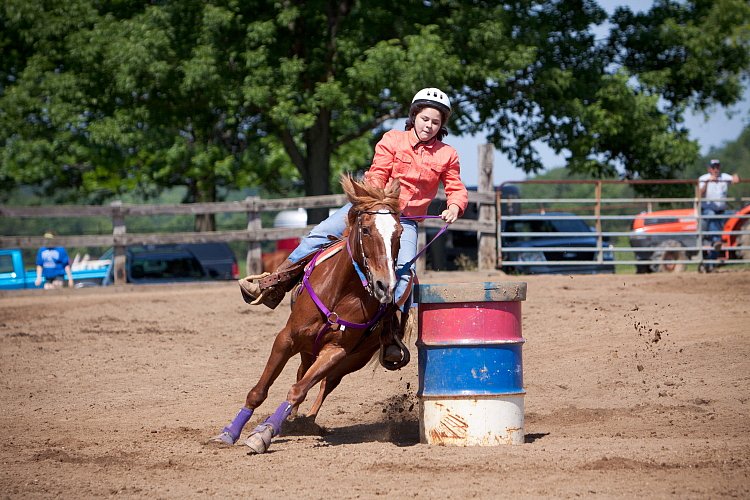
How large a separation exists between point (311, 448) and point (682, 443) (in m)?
2.50

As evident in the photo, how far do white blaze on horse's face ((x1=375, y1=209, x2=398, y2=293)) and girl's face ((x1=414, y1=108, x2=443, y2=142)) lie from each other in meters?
0.97

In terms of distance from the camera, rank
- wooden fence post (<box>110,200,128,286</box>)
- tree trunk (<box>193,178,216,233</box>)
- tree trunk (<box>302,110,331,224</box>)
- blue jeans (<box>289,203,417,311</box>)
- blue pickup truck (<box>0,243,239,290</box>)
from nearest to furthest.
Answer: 1. blue jeans (<box>289,203,417,311</box>)
2. wooden fence post (<box>110,200,128,286</box>)
3. blue pickup truck (<box>0,243,239,290</box>)
4. tree trunk (<box>302,110,331,224</box>)
5. tree trunk (<box>193,178,216,233</box>)

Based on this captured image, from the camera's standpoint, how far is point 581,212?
35594 mm

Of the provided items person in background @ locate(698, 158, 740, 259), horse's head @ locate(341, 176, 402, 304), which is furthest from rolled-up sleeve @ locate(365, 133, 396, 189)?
person in background @ locate(698, 158, 740, 259)

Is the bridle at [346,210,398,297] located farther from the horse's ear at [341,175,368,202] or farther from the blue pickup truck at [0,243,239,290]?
the blue pickup truck at [0,243,239,290]

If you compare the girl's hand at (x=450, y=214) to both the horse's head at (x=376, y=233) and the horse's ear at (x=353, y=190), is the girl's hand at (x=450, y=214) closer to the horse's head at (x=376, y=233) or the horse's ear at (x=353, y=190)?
the horse's head at (x=376, y=233)

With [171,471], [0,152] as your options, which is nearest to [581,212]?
[0,152]

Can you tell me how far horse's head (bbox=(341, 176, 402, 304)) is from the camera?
612cm

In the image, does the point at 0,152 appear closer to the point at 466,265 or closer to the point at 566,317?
the point at 466,265

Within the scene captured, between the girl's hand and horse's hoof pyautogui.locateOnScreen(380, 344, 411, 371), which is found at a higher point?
the girl's hand

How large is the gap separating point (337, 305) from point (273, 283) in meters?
0.72

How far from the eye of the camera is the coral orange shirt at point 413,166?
7.10 meters

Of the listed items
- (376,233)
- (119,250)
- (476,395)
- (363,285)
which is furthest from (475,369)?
(119,250)

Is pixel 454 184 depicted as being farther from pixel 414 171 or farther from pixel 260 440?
pixel 260 440
